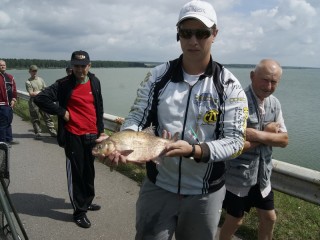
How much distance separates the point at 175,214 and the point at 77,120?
118 inches

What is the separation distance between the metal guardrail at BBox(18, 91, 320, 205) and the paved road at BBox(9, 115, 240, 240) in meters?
2.01

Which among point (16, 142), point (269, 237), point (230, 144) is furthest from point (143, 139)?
point (16, 142)

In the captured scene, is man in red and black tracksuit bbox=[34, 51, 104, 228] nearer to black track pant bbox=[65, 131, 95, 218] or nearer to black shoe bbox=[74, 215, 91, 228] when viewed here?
black track pant bbox=[65, 131, 95, 218]

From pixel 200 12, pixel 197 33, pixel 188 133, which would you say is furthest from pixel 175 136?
pixel 200 12

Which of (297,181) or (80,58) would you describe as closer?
(297,181)

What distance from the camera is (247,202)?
3.82 metres

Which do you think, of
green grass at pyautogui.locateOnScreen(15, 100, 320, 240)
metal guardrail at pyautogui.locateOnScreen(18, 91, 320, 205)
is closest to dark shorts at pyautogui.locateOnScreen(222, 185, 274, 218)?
metal guardrail at pyautogui.locateOnScreen(18, 91, 320, 205)

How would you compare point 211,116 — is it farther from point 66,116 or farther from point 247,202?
point 66,116

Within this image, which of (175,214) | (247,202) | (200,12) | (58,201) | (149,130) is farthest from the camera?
(58,201)

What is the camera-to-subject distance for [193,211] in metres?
2.70

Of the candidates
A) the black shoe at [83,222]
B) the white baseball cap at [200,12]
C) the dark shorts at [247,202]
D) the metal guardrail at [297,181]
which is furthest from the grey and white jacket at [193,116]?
the black shoe at [83,222]

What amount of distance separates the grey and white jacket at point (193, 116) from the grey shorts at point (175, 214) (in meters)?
0.06

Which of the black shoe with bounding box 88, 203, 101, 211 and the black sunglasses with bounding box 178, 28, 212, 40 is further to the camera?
the black shoe with bounding box 88, 203, 101, 211

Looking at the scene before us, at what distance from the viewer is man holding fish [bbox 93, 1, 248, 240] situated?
2537 millimetres
